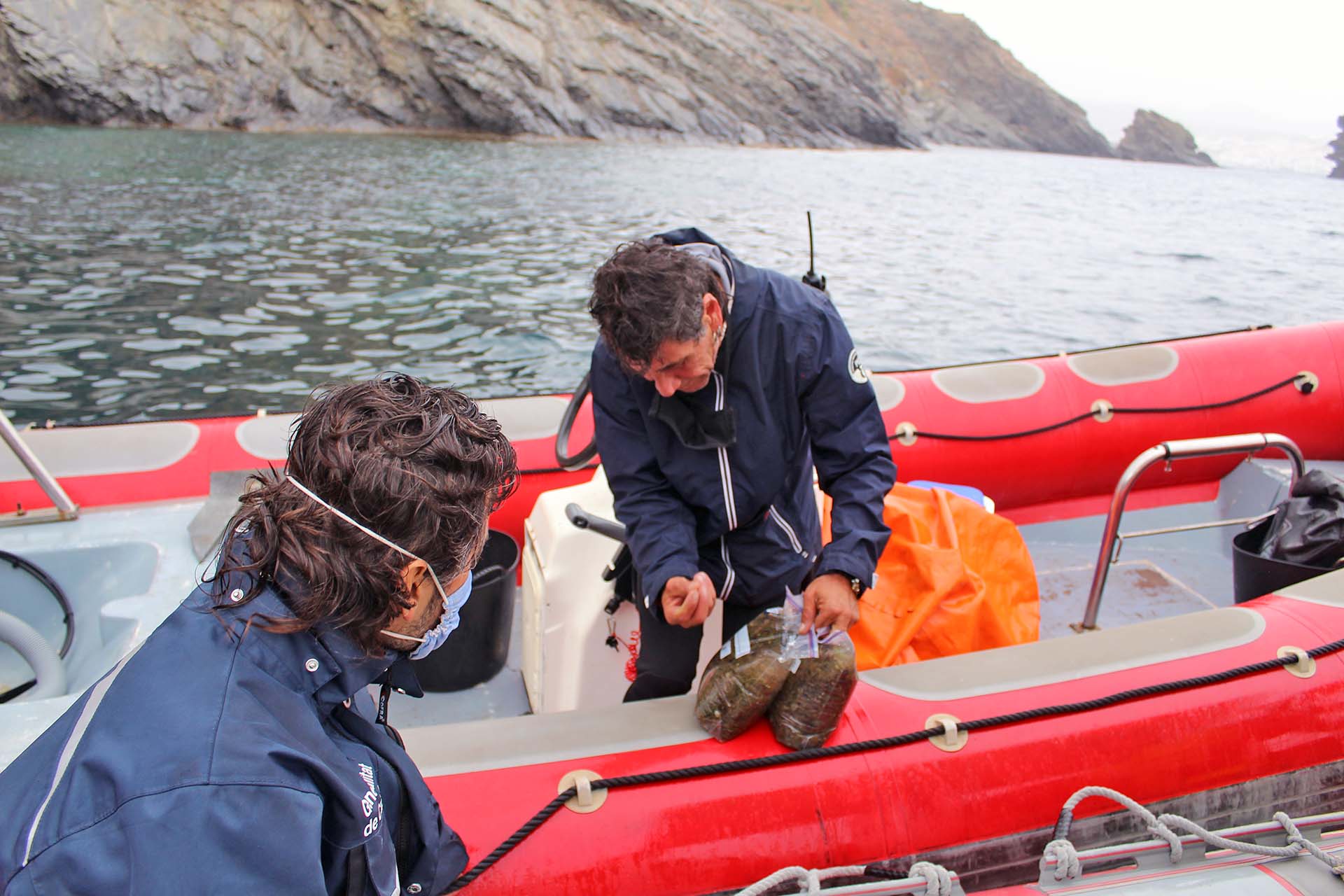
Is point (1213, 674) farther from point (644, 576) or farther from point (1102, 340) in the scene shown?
point (1102, 340)

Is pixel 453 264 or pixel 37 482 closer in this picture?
pixel 37 482

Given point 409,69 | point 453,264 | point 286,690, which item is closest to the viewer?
point 286,690

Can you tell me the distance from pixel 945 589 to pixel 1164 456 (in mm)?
875

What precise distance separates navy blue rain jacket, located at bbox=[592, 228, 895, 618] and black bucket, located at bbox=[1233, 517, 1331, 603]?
60.6 inches

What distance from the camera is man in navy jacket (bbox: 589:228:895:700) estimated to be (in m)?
1.84

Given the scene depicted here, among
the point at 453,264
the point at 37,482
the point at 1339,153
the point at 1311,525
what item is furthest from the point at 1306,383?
the point at 1339,153

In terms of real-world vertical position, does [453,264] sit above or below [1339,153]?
below

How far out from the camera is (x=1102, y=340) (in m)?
9.64

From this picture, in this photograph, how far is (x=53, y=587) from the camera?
8.23ft

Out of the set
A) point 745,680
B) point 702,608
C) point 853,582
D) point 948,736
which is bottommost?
point 948,736

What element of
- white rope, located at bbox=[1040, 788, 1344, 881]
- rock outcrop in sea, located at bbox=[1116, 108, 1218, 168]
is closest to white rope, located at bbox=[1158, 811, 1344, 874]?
white rope, located at bbox=[1040, 788, 1344, 881]

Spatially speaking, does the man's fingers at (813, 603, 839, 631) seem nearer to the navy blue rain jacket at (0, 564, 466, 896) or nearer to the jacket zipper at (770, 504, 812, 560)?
the jacket zipper at (770, 504, 812, 560)

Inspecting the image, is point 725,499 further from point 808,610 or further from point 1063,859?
point 1063,859

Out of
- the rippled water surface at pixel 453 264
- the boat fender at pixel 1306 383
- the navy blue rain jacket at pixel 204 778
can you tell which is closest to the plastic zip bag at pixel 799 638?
the navy blue rain jacket at pixel 204 778
